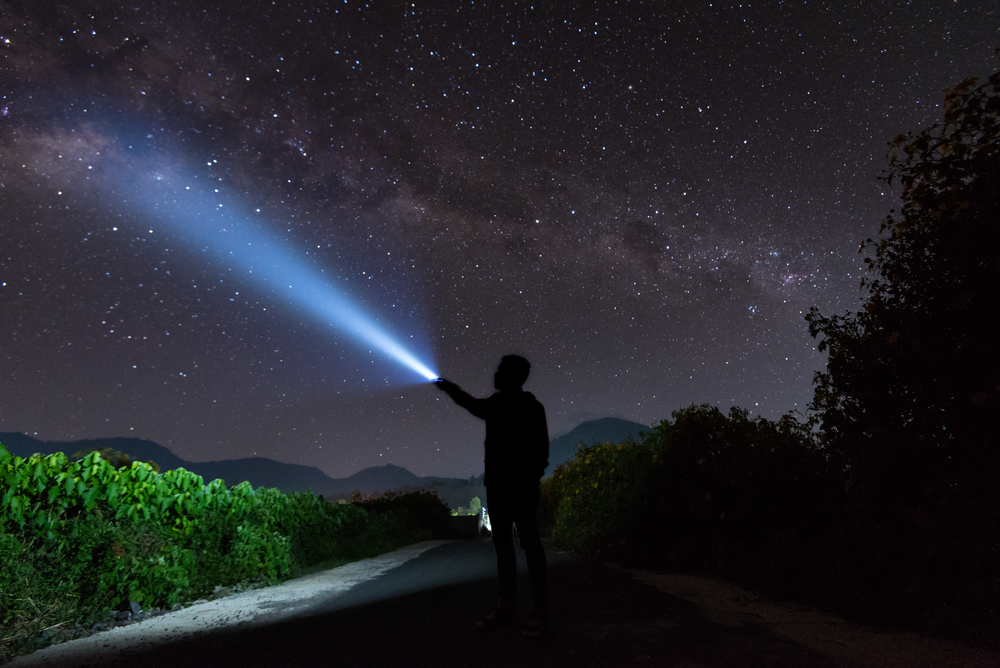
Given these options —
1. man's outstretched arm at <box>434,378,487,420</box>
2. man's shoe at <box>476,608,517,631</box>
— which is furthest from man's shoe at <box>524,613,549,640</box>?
man's outstretched arm at <box>434,378,487,420</box>

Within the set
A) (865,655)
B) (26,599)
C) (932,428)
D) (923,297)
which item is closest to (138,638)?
(26,599)

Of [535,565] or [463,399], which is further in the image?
[463,399]

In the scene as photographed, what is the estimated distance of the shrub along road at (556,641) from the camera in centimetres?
344

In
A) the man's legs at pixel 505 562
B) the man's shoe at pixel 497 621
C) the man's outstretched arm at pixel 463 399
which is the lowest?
the man's shoe at pixel 497 621

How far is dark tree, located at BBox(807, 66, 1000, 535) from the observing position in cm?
421

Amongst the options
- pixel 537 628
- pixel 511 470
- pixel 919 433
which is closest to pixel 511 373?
pixel 511 470

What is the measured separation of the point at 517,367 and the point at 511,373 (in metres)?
0.08

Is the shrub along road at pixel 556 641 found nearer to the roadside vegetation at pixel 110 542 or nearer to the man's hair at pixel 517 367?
the roadside vegetation at pixel 110 542

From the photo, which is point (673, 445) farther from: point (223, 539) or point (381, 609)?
point (223, 539)

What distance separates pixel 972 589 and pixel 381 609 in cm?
489

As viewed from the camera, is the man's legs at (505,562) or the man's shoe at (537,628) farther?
the man's legs at (505,562)

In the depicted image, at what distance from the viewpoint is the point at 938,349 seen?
446cm

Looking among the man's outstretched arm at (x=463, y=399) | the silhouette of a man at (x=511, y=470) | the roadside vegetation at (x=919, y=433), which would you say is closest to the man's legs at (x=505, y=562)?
the silhouette of a man at (x=511, y=470)

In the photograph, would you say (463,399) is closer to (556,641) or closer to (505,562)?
(505,562)
